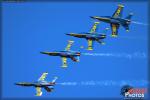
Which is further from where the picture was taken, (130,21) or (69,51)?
(69,51)

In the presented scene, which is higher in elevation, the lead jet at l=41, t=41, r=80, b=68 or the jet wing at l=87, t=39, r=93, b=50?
the jet wing at l=87, t=39, r=93, b=50

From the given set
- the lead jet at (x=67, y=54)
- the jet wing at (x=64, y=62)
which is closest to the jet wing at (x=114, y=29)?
the lead jet at (x=67, y=54)

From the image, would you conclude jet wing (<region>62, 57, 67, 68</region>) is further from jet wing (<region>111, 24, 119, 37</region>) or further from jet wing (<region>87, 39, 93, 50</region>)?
jet wing (<region>111, 24, 119, 37</region>)

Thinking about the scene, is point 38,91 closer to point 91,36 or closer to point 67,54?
point 67,54

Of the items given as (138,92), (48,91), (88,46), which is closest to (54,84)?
(48,91)

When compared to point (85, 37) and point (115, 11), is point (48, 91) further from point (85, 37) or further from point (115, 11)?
point (115, 11)

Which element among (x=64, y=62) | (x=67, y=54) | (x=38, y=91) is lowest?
(x=38, y=91)

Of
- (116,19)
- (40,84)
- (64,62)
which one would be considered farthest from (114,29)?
(40,84)

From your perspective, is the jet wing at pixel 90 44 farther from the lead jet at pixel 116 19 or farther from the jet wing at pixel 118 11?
the jet wing at pixel 118 11

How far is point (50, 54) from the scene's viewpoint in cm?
5956

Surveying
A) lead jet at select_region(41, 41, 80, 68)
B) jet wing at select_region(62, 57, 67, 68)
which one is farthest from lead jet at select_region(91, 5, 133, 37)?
jet wing at select_region(62, 57, 67, 68)

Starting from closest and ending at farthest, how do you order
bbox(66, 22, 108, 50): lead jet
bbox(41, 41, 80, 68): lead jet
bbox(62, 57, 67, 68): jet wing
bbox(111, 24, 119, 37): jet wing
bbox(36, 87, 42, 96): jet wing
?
1. bbox(111, 24, 119, 37): jet wing
2. bbox(66, 22, 108, 50): lead jet
3. bbox(41, 41, 80, 68): lead jet
4. bbox(36, 87, 42, 96): jet wing
5. bbox(62, 57, 67, 68): jet wing

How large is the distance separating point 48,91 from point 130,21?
42.5 ft

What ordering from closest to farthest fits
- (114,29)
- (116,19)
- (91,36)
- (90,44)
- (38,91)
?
(116,19) → (114,29) → (91,36) → (90,44) → (38,91)
